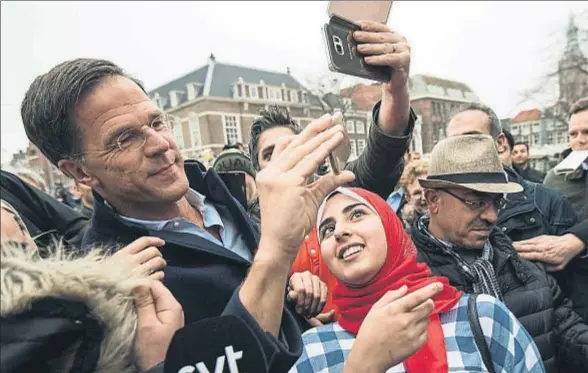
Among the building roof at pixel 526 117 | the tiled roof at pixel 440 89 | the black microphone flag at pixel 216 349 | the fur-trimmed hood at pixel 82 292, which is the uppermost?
the tiled roof at pixel 440 89

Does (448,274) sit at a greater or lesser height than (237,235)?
lesser

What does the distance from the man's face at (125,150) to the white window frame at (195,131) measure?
37.6m

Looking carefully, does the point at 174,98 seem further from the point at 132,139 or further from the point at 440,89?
the point at 132,139

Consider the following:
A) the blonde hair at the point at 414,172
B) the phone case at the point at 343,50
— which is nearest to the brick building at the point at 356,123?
the phone case at the point at 343,50

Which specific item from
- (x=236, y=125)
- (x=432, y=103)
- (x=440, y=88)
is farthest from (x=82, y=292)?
(x=440, y=88)

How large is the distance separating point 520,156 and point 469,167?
5.67 metres

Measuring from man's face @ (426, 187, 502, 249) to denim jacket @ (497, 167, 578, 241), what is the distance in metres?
0.48

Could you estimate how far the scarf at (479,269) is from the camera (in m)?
1.82

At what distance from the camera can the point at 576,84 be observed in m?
19.2

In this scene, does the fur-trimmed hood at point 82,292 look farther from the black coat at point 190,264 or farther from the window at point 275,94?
the window at point 275,94

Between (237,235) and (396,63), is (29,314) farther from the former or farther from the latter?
(396,63)

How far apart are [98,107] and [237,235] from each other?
610mm

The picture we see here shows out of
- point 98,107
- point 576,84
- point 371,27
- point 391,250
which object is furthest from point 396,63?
point 576,84

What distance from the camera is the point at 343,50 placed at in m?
1.13
